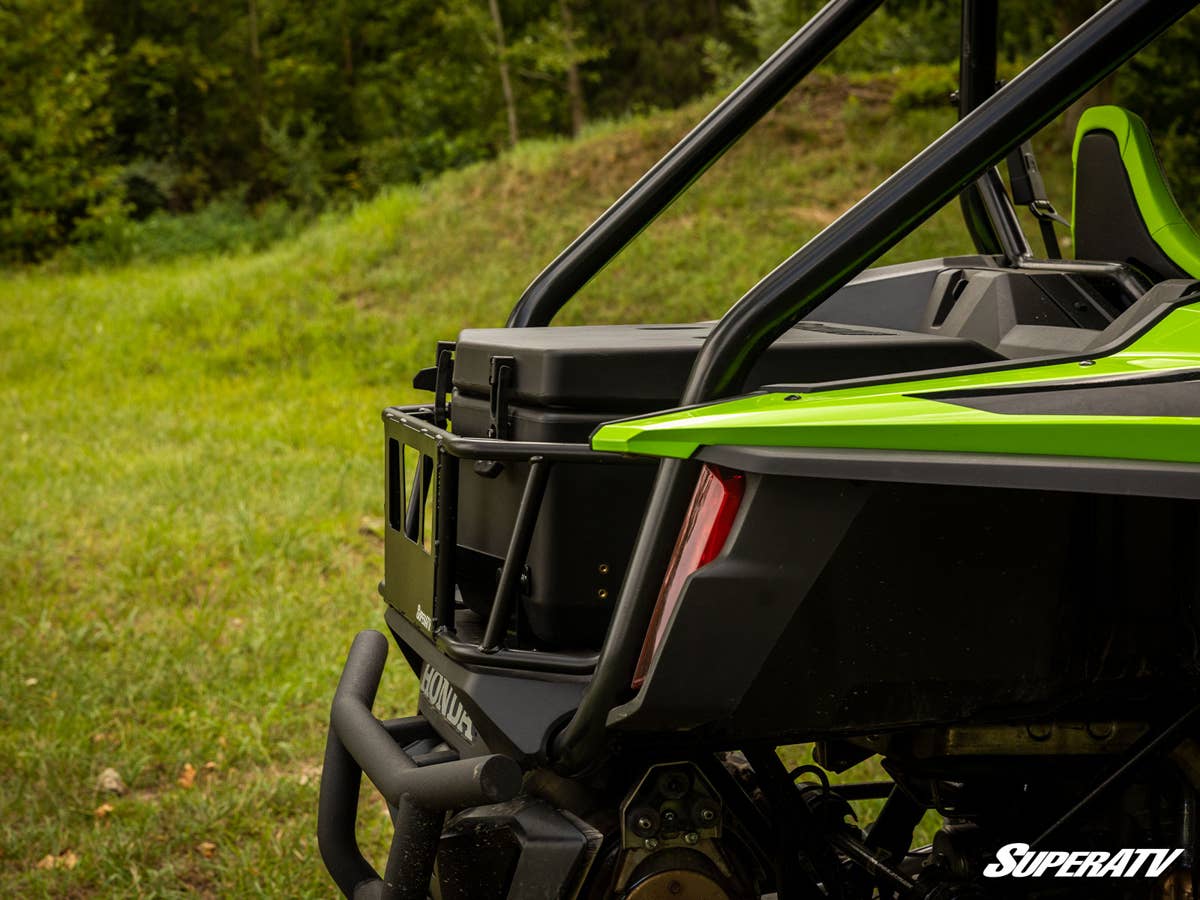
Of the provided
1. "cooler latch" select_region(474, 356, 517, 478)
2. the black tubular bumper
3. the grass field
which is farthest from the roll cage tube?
the grass field

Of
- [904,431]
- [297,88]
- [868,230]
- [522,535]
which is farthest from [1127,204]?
[297,88]

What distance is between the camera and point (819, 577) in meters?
1.86

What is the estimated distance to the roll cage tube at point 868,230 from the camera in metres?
1.82

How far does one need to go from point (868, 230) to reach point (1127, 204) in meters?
0.95

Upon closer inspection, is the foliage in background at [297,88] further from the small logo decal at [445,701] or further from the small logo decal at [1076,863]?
the small logo decal at [1076,863]

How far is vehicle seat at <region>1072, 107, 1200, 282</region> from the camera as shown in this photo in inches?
97.8

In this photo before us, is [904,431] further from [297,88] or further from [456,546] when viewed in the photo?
[297,88]

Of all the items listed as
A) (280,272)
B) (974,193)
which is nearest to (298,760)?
(974,193)

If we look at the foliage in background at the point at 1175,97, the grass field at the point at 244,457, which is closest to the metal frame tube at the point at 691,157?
the grass field at the point at 244,457

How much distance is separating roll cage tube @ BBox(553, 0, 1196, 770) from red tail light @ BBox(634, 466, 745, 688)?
25 mm

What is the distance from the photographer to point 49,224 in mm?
19891

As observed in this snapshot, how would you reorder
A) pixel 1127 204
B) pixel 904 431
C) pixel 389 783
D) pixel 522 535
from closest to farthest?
pixel 904 431 < pixel 522 535 < pixel 389 783 < pixel 1127 204

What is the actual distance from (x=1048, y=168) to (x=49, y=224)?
13506 millimetres

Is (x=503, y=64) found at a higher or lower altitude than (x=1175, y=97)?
higher
